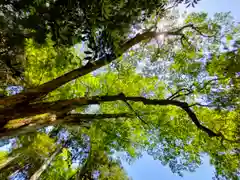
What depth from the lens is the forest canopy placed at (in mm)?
3807

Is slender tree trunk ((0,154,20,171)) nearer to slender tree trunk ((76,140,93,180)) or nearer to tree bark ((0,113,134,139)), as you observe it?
slender tree trunk ((76,140,93,180))

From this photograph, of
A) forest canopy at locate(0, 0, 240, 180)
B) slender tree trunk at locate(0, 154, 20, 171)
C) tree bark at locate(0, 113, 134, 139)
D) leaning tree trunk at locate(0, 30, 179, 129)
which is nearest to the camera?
forest canopy at locate(0, 0, 240, 180)

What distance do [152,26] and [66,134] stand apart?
31.7 feet

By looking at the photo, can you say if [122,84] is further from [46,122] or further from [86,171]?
[86,171]

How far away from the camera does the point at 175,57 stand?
31.5 feet

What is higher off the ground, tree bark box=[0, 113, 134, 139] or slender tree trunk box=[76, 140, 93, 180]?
tree bark box=[0, 113, 134, 139]

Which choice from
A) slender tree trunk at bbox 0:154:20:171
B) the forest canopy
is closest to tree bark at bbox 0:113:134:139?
the forest canopy

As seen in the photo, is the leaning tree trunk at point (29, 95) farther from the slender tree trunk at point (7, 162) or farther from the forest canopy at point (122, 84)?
the slender tree trunk at point (7, 162)

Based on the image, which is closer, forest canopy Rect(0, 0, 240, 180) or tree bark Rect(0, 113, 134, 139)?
forest canopy Rect(0, 0, 240, 180)

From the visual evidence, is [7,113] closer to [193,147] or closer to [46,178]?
[193,147]

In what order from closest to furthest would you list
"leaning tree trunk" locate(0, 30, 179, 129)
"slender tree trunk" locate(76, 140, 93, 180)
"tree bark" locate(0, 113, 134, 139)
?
1. "leaning tree trunk" locate(0, 30, 179, 129)
2. "tree bark" locate(0, 113, 134, 139)
3. "slender tree trunk" locate(76, 140, 93, 180)

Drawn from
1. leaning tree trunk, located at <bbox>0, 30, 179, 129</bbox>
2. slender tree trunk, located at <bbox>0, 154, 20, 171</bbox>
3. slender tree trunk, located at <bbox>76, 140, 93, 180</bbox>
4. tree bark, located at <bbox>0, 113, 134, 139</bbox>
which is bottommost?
slender tree trunk, located at <bbox>76, 140, 93, 180</bbox>

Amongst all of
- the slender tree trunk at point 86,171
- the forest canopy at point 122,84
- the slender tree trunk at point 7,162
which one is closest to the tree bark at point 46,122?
the forest canopy at point 122,84

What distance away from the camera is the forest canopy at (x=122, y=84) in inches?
150
